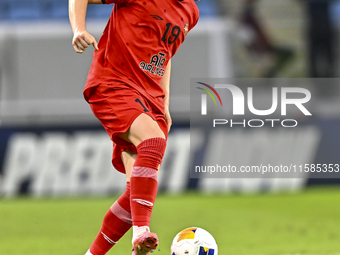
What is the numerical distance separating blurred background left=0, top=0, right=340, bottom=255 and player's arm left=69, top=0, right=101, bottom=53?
1869 millimetres

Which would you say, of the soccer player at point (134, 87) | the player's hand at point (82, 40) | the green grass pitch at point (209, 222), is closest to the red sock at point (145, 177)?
the soccer player at point (134, 87)

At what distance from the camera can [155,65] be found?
278cm

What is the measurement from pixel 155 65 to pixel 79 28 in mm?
469

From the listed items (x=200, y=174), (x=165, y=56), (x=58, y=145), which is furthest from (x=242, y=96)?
(x=165, y=56)

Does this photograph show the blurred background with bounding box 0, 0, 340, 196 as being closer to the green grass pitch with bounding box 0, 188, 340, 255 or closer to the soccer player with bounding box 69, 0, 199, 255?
the green grass pitch with bounding box 0, 188, 340, 255

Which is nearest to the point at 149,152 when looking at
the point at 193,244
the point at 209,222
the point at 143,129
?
the point at 143,129

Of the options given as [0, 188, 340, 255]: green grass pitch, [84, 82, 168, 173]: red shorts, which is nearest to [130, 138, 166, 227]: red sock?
[84, 82, 168, 173]: red shorts

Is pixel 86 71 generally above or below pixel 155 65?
above

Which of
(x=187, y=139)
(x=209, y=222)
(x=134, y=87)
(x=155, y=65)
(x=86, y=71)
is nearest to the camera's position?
(x=134, y=87)

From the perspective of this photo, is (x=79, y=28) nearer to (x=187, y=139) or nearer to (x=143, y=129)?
(x=143, y=129)

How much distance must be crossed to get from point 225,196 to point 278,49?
3.47 metres

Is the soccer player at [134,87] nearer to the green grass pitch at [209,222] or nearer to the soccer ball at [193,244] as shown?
the soccer ball at [193,244]

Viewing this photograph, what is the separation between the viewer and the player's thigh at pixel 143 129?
2533 mm

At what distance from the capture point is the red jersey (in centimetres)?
271
